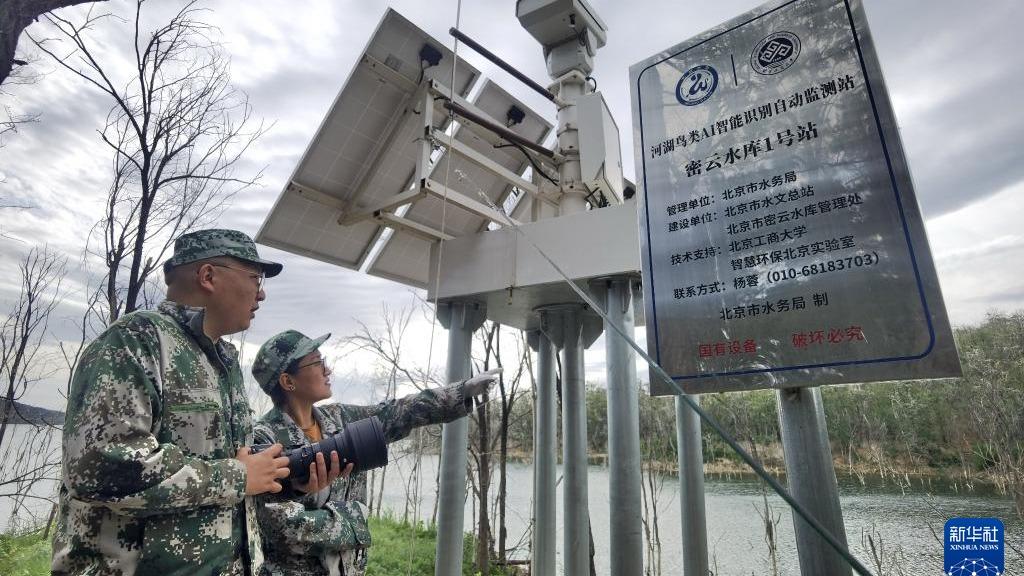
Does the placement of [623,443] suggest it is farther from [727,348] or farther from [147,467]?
[147,467]

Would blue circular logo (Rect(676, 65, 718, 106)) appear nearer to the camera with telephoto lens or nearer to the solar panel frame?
the camera with telephoto lens

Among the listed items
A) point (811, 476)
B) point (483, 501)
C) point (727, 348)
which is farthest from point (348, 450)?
point (483, 501)

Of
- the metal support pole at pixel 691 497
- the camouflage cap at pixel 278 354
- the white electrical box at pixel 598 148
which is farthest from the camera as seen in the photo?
the white electrical box at pixel 598 148

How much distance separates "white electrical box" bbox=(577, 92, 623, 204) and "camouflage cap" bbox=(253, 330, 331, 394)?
2.72 meters

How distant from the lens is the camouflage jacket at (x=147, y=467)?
1028 mm

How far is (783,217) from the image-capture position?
138 cm

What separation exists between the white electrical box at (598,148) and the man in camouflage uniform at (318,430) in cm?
243

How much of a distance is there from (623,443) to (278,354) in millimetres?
2220

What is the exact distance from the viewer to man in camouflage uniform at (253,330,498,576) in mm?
1730

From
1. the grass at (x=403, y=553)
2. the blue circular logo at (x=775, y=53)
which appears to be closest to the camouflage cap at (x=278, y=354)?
the blue circular logo at (x=775, y=53)

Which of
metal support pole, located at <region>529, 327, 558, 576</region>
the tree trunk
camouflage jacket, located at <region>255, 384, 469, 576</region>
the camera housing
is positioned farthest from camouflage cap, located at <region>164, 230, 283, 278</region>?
the tree trunk

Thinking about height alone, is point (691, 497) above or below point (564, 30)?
below

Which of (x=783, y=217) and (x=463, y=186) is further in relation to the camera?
(x=463, y=186)

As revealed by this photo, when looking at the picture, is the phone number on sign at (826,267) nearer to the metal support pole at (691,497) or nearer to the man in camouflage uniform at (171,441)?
the man in camouflage uniform at (171,441)
